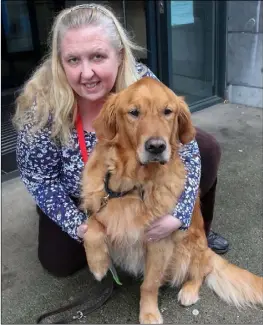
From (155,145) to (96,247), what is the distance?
626 mm

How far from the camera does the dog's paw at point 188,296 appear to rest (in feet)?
7.32

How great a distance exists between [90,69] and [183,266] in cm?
114

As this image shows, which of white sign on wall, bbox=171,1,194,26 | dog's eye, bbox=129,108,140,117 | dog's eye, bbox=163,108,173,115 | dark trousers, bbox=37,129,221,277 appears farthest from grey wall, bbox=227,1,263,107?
dog's eye, bbox=129,108,140,117

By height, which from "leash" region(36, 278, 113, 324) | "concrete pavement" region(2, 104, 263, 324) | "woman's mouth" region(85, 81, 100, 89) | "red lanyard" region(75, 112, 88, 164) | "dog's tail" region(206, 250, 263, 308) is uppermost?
"woman's mouth" region(85, 81, 100, 89)

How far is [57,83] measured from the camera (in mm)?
2170

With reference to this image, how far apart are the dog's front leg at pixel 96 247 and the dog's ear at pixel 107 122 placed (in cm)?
43

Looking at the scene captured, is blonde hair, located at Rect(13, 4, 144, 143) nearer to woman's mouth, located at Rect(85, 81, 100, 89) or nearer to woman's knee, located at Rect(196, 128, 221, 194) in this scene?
woman's mouth, located at Rect(85, 81, 100, 89)

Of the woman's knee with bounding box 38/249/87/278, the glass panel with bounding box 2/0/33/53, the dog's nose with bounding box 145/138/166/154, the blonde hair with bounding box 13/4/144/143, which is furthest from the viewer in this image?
the glass panel with bounding box 2/0/33/53

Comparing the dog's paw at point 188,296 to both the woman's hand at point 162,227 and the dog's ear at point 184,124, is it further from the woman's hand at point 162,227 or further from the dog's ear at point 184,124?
the dog's ear at point 184,124

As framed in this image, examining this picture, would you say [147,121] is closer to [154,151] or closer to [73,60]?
[154,151]

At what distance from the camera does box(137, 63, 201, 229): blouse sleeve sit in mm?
2035

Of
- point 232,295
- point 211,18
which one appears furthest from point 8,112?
point 232,295

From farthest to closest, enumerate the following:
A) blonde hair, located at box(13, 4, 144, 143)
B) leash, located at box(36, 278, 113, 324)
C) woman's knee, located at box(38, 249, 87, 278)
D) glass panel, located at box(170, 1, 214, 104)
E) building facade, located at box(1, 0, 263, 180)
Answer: glass panel, located at box(170, 1, 214, 104) < building facade, located at box(1, 0, 263, 180) < woman's knee, located at box(38, 249, 87, 278) < leash, located at box(36, 278, 113, 324) < blonde hair, located at box(13, 4, 144, 143)

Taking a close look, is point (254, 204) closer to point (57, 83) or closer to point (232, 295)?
point (232, 295)
